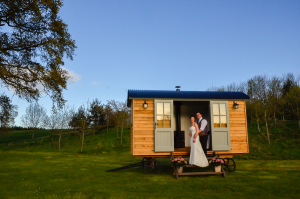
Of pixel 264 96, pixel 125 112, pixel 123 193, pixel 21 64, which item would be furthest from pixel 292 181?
pixel 125 112

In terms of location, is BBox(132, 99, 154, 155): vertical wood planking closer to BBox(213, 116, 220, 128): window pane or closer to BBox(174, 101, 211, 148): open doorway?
BBox(213, 116, 220, 128): window pane

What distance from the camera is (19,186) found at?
7.71 m

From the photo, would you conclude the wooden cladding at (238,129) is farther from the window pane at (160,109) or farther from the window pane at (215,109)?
the window pane at (160,109)

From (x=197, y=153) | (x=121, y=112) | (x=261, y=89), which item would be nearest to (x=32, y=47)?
(x=197, y=153)

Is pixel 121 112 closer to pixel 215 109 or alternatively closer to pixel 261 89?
pixel 261 89

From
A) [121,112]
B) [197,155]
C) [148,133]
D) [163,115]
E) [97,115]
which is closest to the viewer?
[197,155]

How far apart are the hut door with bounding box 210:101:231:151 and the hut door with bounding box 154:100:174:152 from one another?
→ 1825 millimetres

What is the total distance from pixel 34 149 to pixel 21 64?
690 inches

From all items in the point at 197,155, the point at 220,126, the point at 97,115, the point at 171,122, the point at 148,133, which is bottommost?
the point at 197,155

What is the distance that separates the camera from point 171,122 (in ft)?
31.0

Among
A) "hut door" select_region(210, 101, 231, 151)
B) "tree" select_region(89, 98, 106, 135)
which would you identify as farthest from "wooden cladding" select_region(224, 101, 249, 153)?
"tree" select_region(89, 98, 106, 135)

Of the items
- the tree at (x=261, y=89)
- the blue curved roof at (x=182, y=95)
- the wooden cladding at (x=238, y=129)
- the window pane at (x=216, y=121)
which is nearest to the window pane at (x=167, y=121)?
the blue curved roof at (x=182, y=95)

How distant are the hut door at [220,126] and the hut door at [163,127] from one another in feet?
A: 5.99

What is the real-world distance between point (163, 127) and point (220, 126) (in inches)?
98.4
